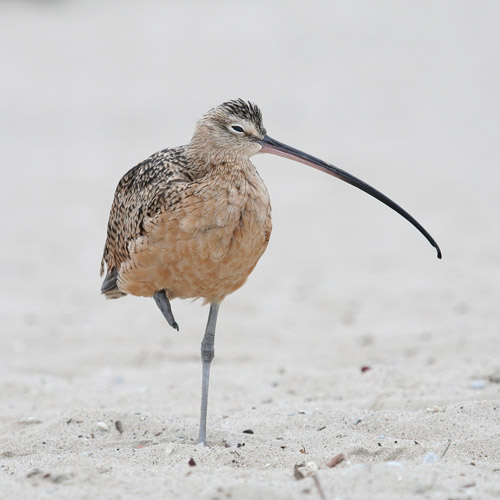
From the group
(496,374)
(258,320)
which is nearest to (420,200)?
(258,320)

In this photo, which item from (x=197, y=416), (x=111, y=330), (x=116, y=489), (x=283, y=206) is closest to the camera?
(x=116, y=489)

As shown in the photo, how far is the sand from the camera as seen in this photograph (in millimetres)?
5473

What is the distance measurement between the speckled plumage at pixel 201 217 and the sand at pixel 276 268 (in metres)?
1.09

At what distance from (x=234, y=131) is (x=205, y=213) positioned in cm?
70

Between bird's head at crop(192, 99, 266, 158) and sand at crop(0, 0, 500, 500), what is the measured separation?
1.96 meters

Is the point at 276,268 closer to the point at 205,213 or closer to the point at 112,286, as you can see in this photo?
the point at 112,286

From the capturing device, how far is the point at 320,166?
20.0ft

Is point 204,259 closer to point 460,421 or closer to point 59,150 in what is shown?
point 460,421

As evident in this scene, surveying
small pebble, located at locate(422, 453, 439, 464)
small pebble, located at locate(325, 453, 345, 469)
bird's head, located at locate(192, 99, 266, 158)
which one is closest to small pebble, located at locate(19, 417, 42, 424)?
bird's head, located at locate(192, 99, 266, 158)

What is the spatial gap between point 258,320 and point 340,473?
592 centimetres

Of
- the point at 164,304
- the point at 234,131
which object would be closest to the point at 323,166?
the point at 234,131

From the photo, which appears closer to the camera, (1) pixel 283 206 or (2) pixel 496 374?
(2) pixel 496 374

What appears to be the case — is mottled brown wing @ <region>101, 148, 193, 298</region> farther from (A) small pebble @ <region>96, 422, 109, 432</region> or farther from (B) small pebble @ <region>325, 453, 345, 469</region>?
(B) small pebble @ <region>325, 453, 345, 469</region>

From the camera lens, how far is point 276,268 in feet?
41.6
